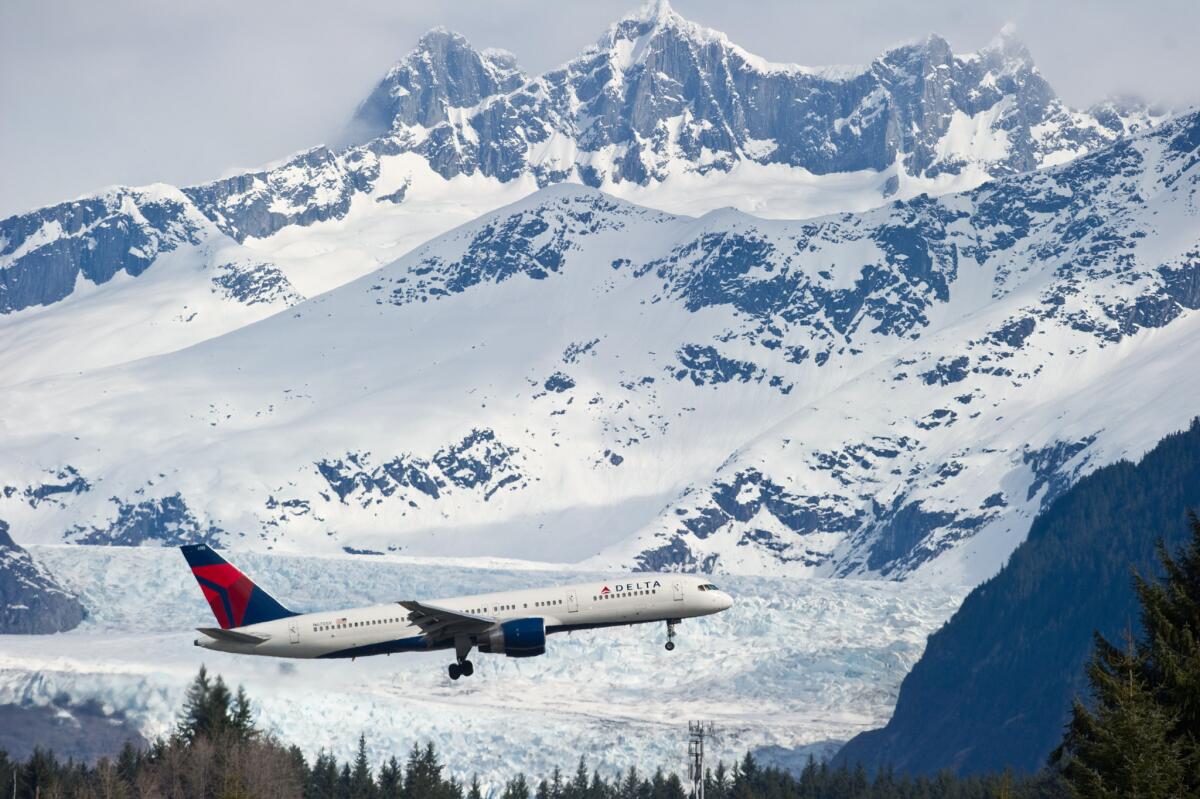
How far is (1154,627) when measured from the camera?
216 ft

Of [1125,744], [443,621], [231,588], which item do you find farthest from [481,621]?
[1125,744]

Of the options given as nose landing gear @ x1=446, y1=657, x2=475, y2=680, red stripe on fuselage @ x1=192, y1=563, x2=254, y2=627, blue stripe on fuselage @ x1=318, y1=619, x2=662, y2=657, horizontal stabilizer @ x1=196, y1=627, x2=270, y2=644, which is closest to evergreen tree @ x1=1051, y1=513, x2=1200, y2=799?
nose landing gear @ x1=446, y1=657, x2=475, y2=680

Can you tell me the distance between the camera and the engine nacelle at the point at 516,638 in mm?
128750

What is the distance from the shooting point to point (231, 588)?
146 meters

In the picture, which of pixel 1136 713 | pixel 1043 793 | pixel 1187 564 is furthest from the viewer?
pixel 1043 793

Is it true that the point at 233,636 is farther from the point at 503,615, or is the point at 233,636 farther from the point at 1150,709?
the point at 1150,709

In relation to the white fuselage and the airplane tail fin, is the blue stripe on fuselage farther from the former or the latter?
the airplane tail fin

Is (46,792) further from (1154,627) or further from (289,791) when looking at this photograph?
(1154,627)

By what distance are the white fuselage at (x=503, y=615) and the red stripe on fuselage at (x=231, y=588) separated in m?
3.80

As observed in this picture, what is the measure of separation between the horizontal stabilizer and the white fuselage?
0.39m

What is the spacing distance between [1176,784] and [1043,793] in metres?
116

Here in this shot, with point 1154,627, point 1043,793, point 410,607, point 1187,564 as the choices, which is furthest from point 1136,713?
point 1043,793

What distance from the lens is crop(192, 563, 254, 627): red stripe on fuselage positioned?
145500 millimetres

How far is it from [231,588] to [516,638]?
25442mm
